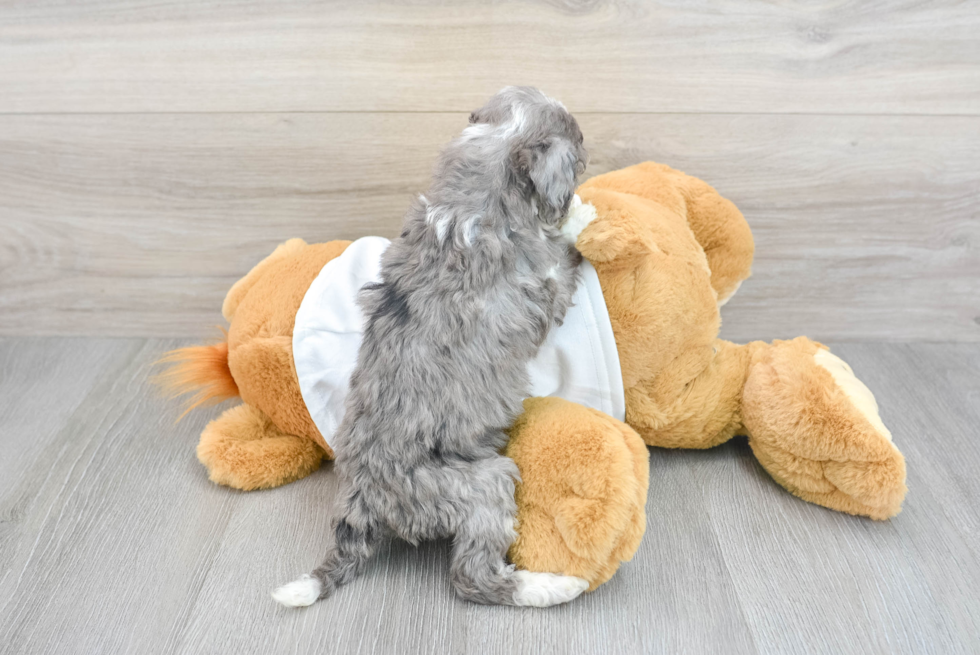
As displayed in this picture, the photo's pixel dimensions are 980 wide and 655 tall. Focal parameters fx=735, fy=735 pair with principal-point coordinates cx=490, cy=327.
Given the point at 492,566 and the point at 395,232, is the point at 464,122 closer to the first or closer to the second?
the point at 395,232

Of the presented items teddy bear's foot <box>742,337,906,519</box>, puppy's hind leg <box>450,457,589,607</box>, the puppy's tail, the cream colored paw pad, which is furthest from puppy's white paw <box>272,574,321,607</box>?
the cream colored paw pad

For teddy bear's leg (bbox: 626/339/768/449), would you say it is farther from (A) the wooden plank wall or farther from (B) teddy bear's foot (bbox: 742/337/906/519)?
(A) the wooden plank wall

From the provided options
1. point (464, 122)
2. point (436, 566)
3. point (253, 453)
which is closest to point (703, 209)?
point (464, 122)

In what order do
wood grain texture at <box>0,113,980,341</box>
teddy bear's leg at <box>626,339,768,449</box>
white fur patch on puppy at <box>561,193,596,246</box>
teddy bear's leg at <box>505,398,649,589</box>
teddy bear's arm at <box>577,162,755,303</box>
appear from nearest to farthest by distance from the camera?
teddy bear's leg at <box>505,398,649,589</box> → white fur patch on puppy at <box>561,193,596,246</box> → teddy bear's leg at <box>626,339,768,449</box> → teddy bear's arm at <box>577,162,755,303</box> → wood grain texture at <box>0,113,980,341</box>

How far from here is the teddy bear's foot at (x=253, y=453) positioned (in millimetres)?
1231

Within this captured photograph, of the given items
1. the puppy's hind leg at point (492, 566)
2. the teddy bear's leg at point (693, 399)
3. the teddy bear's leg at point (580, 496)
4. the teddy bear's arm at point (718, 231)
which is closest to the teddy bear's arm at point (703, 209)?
the teddy bear's arm at point (718, 231)

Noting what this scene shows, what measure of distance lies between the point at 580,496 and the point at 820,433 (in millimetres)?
406

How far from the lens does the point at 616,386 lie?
1.12 metres

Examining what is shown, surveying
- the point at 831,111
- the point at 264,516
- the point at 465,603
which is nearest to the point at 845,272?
the point at 831,111

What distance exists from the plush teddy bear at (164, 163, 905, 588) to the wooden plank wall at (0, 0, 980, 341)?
22 centimetres

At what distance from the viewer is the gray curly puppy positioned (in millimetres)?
972

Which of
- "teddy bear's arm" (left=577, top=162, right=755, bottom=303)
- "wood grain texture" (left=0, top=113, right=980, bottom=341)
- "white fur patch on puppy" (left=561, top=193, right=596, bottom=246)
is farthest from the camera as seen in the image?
"wood grain texture" (left=0, top=113, right=980, bottom=341)

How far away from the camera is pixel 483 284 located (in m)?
0.97

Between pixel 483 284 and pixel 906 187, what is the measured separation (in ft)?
3.34
